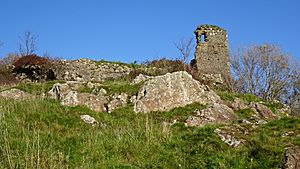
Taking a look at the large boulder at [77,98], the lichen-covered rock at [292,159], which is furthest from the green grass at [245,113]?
the lichen-covered rock at [292,159]

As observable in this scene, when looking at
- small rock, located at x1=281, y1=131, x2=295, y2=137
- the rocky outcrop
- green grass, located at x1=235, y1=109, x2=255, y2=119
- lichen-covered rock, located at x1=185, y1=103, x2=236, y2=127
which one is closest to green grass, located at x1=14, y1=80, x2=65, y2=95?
the rocky outcrop

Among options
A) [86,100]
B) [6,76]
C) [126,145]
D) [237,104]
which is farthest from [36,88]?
[6,76]

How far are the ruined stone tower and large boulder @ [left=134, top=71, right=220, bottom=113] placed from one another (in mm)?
13431

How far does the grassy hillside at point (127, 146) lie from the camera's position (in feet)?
24.6

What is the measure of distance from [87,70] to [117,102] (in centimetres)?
821

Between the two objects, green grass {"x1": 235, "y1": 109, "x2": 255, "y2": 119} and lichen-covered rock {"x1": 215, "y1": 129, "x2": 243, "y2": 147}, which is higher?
green grass {"x1": 235, "y1": 109, "x2": 255, "y2": 119}

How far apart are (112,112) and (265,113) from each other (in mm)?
4607

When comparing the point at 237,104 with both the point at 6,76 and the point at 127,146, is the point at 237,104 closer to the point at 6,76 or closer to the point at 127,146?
the point at 127,146

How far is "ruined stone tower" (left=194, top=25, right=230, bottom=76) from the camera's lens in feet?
90.4

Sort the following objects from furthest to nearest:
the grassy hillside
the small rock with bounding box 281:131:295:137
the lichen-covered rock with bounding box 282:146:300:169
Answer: the small rock with bounding box 281:131:295:137 → the grassy hillside → the lichen-covered rock with bounding box 282:146:300:169

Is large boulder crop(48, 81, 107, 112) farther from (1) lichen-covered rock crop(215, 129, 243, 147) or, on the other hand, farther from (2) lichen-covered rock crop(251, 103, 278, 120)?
(1) lichen-covered rock crop(215, 129, 243, 147)

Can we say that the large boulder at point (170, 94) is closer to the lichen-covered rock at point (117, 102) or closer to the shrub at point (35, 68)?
the lichen-covered rock at point (117, 102)

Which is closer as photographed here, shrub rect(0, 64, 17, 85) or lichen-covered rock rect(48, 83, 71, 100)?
lichen-covered rock rect(48, 83, 71, 100)

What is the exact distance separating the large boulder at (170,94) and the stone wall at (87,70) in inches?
276
